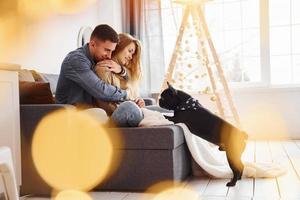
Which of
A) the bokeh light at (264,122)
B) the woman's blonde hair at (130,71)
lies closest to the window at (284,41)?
the bokeh light at (264,122)

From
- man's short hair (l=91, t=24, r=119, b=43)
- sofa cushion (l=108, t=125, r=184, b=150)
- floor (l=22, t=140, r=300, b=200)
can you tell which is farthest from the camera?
man's short hair (l=91, t=24, r=119, b=43)

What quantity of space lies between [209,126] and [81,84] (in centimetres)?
88

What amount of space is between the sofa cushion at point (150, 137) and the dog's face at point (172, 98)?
0.93 ft

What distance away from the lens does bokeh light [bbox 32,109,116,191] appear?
2486 mm

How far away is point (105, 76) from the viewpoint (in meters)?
2.76

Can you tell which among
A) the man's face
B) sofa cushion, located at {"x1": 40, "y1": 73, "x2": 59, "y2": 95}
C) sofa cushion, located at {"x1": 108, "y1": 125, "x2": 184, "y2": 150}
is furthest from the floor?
sofa cushion, located at {"x1": 40, "y1": 73, "x2": 59, "y2": 95}

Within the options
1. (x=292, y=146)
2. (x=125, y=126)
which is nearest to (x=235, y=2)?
(x=292, y=146)

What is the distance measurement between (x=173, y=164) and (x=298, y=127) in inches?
120

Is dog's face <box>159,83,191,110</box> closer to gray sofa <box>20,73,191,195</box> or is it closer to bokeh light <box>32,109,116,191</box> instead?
gray sofa <box>20,73,191,195</box>

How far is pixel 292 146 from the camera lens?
434 cm

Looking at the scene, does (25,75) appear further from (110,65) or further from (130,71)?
(130,71)

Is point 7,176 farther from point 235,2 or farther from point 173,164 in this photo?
point 235,2

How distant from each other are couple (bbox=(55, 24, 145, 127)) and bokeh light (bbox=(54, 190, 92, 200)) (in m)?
0.50

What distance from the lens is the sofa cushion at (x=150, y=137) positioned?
8.00 ft
